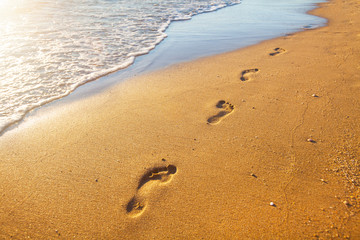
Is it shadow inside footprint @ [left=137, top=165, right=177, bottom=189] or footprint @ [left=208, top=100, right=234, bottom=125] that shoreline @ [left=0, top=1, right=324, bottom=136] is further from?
shadow inside footprint @ [left=137, top=165, right=177, bottom=189]

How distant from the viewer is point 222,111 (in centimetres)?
297

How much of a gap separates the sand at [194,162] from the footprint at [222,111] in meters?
0.01

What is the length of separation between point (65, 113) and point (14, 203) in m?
1.38

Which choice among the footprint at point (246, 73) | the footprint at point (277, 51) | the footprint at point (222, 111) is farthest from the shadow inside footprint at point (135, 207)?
the footprint at point (277, 51)

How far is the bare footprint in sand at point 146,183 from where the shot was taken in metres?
1.86

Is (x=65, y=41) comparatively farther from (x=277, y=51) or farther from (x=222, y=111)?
(x=277, y=51)

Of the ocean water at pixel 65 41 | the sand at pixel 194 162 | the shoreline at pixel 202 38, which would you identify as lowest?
the sand at pixel 194 162

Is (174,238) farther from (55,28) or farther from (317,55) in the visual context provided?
(55,28)

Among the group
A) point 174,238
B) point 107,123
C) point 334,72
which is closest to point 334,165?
point 174,238

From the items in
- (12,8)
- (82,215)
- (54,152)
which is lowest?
(82,215)

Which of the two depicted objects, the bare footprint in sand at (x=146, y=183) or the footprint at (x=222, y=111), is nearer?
the bare footprint in sand at (x=146, y=183)

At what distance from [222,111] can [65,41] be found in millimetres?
4601

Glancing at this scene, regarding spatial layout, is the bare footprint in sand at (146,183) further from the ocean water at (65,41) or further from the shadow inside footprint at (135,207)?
the ocean water at (65,41)

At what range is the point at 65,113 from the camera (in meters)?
3.04
